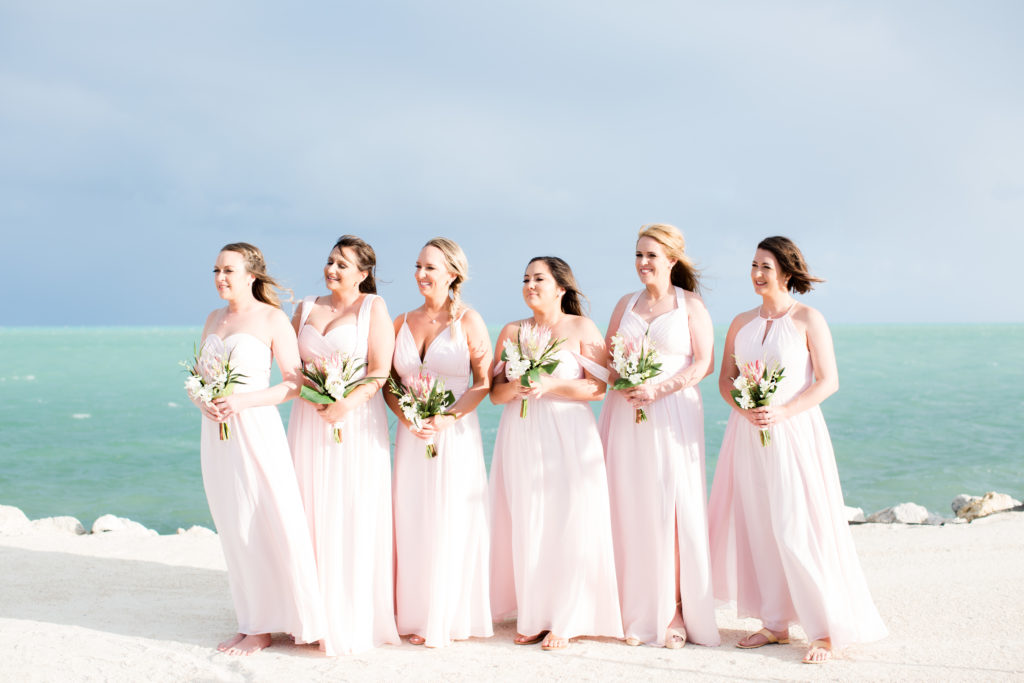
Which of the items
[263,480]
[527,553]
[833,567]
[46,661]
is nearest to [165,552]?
[46,661]

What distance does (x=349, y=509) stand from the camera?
6.33m

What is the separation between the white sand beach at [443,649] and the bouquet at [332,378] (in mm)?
1803

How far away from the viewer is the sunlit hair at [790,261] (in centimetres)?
627

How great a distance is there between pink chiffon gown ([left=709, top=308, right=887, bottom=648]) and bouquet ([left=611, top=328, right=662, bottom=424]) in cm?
75

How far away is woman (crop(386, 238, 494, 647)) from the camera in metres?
6.39

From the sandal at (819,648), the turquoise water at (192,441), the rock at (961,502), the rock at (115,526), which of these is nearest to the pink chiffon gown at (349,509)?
the sandal at (819,648)

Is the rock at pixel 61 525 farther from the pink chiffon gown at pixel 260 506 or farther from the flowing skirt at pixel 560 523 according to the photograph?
the flowing skirt at pixel 560 523

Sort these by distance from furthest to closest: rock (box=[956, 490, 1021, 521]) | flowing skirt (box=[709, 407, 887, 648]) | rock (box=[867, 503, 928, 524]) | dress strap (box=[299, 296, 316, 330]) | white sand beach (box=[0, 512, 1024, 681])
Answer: rock (box=[956, 490, 1021, 521]) < rock (box=[867, 503, 928, 524]) < dress strap (box=[299, 296, 316, 330]) < flowing skirt (box=[709, 407, 887, 648]) < white sand beach (box=[0, 512, 1024, 681])

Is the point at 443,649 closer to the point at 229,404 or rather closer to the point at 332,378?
the point at 332,378

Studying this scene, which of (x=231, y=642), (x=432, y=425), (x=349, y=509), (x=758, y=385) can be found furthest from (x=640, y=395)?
(x=231, y=642)

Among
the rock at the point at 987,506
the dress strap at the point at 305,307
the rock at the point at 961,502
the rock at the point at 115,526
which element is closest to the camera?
the dress strap at the point at 305,307

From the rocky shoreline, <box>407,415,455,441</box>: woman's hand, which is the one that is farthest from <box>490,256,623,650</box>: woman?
the rocky shoreline

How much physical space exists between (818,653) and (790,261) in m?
2.89

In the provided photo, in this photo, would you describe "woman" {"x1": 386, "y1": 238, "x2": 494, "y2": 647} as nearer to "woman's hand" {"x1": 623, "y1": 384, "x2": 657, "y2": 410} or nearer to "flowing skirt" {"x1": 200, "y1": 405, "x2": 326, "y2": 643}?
"flowing skirt" {"x1": 200, "y1": 405, "x2": 326, "y2": 643}
